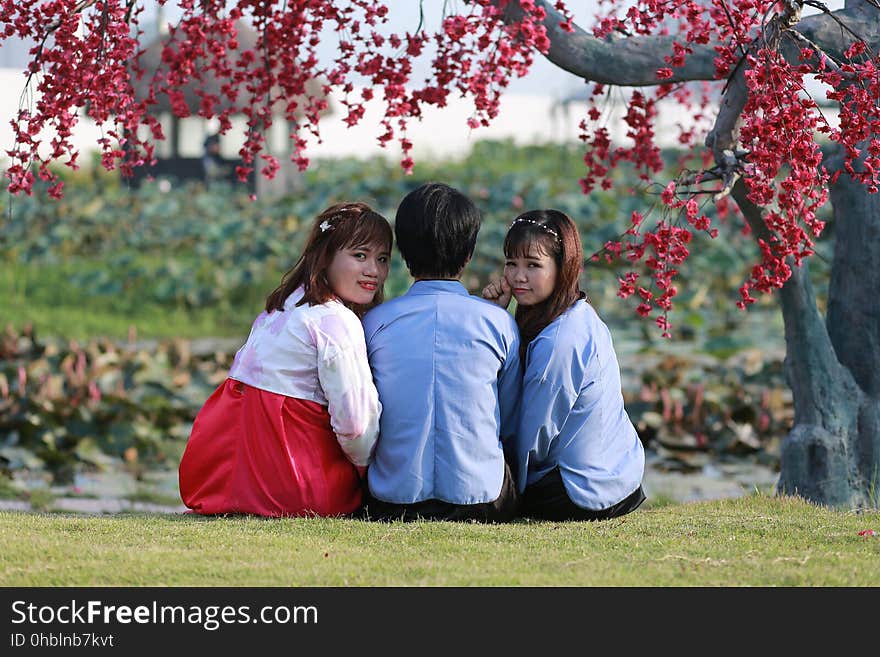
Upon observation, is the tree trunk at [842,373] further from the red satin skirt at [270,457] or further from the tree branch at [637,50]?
A: the red satin skirt at [270,457]

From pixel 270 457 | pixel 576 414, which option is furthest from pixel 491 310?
pixel 270 457

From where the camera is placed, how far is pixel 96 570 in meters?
2.97

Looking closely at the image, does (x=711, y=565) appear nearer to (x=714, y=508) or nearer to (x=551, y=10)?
(x=714, y=508)

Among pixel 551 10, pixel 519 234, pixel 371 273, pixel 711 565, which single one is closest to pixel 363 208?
pixel 371 273

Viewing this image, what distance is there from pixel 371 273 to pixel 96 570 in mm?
1243

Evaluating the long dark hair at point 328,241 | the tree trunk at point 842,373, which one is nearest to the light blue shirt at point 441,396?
the long dark hair at point 328,241

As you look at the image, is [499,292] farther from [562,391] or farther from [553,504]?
[553,504]

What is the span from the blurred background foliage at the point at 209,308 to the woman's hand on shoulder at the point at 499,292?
1254mm

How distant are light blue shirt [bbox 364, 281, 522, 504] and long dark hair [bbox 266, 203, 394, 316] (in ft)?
0.74

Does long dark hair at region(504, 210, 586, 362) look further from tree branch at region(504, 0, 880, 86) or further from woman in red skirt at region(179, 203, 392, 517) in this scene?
tree branch at region(504, 0, 880, 86)

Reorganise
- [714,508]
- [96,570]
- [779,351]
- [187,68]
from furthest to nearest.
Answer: [779,351]
[187,68]
[714,508]
[96,570]

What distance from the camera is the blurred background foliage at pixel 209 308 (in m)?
6.57

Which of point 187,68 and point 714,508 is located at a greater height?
point 187,68

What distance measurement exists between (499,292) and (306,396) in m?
0.67
